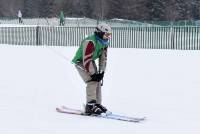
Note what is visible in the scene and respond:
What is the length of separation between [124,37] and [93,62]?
54.2ft

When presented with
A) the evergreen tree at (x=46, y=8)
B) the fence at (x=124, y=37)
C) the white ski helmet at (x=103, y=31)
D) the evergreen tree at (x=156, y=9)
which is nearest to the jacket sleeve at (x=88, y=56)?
the white ski helmet at (x=103, y=31)

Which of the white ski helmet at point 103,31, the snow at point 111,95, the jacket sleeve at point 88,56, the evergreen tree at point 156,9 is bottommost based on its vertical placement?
the snow at point 111,95

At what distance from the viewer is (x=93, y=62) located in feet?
26.8

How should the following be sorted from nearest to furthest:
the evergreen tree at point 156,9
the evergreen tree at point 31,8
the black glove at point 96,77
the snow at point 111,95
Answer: the snow at point 111,95 → the black glove at point 96,77 → the evergreen tree at point 156,9 → the evergreen tree at point 31,8

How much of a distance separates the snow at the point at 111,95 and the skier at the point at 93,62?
30 centimetres

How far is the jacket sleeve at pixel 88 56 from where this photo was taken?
8.04m

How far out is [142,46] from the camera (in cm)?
2392

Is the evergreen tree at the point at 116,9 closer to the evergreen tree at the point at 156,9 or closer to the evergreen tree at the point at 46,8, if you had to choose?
the evergreen tree at the point at 156,9

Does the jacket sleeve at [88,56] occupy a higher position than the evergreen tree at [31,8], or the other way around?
the evergreen tree at [31,8]

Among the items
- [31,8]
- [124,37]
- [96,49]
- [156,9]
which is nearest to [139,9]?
[156,9]

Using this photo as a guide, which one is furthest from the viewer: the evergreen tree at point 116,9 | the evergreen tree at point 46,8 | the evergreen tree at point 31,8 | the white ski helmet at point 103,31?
the evergreen tree at point 31,8

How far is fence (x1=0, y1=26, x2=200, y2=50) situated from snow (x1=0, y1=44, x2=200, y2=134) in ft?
15.7

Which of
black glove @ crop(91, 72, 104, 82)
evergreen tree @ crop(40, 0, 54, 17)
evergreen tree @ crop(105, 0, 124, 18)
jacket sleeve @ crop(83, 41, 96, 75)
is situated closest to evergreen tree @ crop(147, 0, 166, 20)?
evergreen tree @ crop(105, 0, 124, 18)

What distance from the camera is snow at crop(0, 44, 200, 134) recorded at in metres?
7.57
